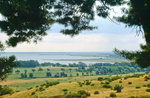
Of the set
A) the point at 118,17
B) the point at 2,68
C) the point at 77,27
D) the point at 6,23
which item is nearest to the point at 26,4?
the point at 6,23

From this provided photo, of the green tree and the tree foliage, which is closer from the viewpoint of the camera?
the tree foliage

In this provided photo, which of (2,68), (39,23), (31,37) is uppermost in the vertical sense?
(39,23)

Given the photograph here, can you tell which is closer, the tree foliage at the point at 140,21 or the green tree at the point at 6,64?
the tree foliage at the point at 140,21

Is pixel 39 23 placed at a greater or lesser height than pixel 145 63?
greater

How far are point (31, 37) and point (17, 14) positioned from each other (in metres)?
2.67

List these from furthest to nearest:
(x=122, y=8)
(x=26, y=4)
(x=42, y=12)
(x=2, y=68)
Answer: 1. (x=2, y=68)
2. (x=122, y=8)
3. (x=42, y=12)
4. (x=26, y=4)

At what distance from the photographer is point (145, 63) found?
15.6 metres

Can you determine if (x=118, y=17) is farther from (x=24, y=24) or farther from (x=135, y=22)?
(x=24, y=24)

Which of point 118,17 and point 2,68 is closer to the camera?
point 118,17

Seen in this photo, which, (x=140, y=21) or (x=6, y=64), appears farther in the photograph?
(x=6, y=64)

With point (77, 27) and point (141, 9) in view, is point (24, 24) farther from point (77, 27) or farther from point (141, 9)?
point (141, 9)

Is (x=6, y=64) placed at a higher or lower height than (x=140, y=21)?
lower

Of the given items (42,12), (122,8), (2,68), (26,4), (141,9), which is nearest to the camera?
(141,9)

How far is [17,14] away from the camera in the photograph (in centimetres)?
1598
